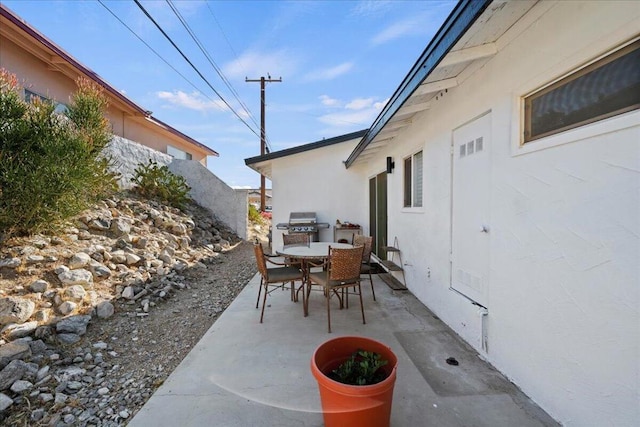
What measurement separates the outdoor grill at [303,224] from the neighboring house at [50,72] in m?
4.93

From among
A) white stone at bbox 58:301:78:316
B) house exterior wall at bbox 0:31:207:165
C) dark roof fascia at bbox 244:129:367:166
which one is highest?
house exterior wall at bbox 0:31:207:165

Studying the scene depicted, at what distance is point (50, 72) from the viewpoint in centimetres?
718

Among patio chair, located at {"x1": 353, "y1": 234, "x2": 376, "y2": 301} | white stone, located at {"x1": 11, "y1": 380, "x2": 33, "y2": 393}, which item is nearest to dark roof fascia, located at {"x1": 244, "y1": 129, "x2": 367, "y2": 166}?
patio chair, located at {"x1": 353, "y1": 234, "x2": 376, "y2": 301}

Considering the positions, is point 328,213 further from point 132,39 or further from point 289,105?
point 289,105

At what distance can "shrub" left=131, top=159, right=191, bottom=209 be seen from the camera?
8459mm

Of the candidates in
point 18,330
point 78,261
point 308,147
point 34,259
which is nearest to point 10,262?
point 34,259

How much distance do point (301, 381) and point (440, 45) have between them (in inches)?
110

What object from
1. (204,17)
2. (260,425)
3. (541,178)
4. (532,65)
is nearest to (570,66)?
(532,65)

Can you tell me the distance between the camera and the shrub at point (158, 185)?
8459 mm

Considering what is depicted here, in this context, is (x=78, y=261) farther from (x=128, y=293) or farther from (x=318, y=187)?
Result: (x=318, y=187)

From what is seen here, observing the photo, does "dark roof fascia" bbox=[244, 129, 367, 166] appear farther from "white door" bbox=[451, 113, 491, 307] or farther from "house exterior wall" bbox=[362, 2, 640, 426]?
"house exterior wall" bbox=[362, 2, 640, 426]

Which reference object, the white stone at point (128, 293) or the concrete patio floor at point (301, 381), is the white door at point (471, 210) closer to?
the concrete patio floor at point (301, 381)

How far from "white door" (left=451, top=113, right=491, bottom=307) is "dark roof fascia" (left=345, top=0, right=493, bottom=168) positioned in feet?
2.29

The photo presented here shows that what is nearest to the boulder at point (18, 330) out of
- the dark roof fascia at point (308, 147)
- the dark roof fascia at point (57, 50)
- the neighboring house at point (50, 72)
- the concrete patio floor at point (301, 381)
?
the concrete patio floor at point (301, 381)
